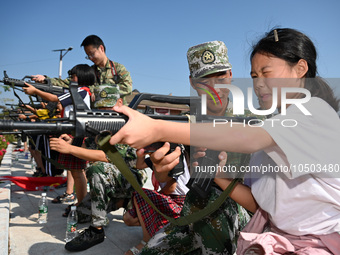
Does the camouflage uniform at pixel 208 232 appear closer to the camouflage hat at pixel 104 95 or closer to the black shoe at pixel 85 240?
the black shoe at pixel 85 240

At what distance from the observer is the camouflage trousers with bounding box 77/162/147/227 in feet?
10.4

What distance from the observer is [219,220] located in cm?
208

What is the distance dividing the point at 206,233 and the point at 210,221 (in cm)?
10

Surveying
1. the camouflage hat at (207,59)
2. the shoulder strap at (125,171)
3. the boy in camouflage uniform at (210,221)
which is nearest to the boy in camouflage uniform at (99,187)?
the boy in camouflage uniform at (210,221)

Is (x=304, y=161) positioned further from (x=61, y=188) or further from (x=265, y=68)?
(x=61, y=188)

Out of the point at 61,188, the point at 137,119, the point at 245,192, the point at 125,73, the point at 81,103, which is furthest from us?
the point at 61,188

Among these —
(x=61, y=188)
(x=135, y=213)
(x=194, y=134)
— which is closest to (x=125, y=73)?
(x=135, y=213)

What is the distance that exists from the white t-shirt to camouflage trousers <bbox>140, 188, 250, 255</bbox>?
538 mm

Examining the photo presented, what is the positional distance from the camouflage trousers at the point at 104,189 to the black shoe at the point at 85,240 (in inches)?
4.5

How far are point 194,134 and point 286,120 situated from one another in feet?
1.62

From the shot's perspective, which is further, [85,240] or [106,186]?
[106,186]

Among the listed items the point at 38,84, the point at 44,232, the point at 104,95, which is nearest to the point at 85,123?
the point at 44,232

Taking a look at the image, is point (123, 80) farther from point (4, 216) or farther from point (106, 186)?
point (4, 216)

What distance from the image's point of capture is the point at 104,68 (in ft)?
15.7
